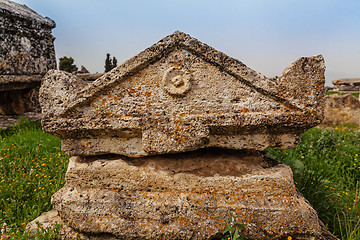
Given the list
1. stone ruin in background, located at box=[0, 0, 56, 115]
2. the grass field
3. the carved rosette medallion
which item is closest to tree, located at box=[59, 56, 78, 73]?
stone ruin in background, located at box=[0, 0, 56, 115]

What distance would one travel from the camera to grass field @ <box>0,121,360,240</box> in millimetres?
2396


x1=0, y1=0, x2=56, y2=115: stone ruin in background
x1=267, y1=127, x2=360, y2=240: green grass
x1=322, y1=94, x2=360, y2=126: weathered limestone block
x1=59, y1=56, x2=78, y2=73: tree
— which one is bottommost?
x1=267, y1=127, x2=360, y2=240: green grass

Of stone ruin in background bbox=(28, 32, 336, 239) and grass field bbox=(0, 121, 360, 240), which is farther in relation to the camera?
grass field bbox=(0, 121, 360, 240)

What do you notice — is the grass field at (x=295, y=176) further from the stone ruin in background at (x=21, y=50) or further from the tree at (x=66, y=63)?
the tree at (x=66, y=63)

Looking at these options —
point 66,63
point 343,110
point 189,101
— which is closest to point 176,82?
point 189,101

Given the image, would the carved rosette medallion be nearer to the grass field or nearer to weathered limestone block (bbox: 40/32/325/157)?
weathered limestone block (bbox: 40/32/325/157)

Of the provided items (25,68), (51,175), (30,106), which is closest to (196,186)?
(51,175)

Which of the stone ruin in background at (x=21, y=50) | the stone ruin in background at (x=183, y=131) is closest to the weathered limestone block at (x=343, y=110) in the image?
the stone ruin in background at (x=183, y=131)

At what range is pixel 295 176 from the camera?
307 centimetres

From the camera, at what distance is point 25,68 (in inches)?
193

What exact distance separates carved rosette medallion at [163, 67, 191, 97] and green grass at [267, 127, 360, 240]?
169 centimetres

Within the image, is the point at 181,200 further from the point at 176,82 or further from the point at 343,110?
the point at 343,110

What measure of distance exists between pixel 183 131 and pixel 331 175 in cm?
280

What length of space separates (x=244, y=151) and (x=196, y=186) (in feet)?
2.04
